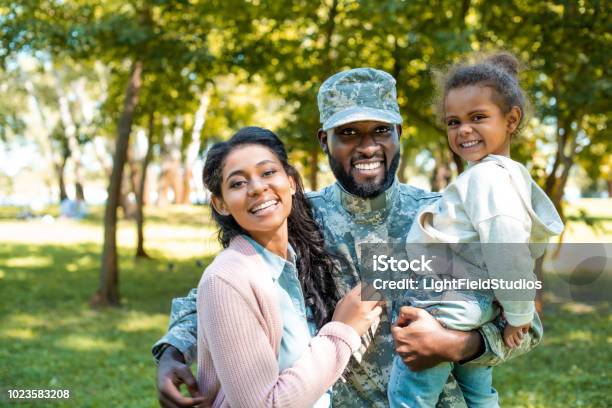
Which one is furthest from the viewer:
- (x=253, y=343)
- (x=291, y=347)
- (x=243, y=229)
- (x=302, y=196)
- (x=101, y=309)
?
(x=101, y=309)

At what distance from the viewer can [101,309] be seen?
11469 millimetres

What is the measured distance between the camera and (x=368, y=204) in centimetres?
281

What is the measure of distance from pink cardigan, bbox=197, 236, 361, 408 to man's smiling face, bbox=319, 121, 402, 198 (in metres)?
0.78

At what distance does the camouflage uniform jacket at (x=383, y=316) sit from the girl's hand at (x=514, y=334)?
1.4 inches

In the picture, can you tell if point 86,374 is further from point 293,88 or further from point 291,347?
point 291,347

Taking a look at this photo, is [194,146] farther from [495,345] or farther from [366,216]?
[495,345]

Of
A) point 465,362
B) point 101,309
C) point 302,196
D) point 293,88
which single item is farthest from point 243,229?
point 101,309

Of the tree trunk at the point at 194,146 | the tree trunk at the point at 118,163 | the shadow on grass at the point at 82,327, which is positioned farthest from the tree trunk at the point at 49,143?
the tree trunk at the point at 118,163

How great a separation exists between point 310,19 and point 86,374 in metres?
6.05

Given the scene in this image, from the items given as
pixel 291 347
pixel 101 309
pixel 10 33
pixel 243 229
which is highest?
pixel 10 33

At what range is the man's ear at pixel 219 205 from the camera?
2.36 meters

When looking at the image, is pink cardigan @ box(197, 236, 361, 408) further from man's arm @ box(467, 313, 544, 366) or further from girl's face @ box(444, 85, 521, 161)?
girl's face @ box(444, 85, 521, 161)

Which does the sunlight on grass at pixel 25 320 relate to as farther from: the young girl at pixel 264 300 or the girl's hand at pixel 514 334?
the girl's hand at pixel 514 334

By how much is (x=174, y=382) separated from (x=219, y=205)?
62 cm
